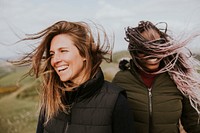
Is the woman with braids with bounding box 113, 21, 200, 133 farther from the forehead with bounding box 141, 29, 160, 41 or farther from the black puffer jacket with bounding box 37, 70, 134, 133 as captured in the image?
the black puffer jacket with bounding box 37, 70, 134, 133

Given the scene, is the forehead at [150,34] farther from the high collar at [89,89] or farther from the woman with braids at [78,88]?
the high collar at [89,89]

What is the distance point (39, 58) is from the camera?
9.37 feet

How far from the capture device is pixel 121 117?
8.11ft

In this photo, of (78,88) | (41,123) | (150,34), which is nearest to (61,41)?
(78,88)

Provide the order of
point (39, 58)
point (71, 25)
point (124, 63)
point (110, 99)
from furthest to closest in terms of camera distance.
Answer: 1. point (124, 63)
2. point (39, 58)
3. point (71, 25)
4. point (110, 99)

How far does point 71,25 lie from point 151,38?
0.66 meters

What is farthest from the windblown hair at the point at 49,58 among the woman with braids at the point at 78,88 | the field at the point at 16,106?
the field at the point at 16,106

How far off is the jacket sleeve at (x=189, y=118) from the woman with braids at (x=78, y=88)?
748 millimetres

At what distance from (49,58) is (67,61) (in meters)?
0.28

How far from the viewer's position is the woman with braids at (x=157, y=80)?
2.92 m

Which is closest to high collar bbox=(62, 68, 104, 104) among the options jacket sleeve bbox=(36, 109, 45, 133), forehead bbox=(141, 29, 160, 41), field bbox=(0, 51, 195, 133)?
jacket sleeve bbox=(36, 109, 45, 133)

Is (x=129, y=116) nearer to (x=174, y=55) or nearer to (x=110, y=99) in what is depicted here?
(x=110, y=99)

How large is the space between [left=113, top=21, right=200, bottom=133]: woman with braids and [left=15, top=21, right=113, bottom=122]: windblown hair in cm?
28

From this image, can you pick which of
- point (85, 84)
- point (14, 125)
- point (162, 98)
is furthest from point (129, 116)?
point (14, 125)
